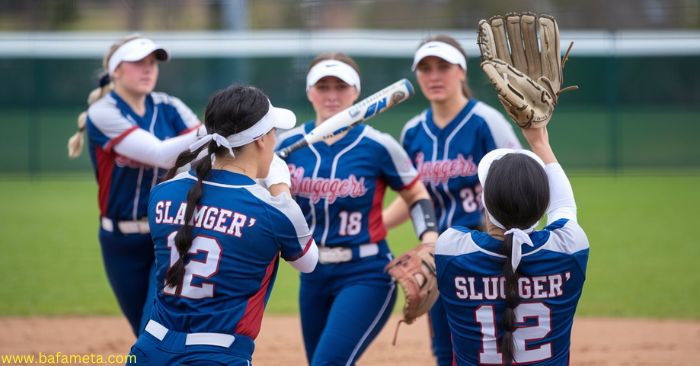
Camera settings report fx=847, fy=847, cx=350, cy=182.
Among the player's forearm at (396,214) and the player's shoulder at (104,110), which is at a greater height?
the player's shoulder at (104,110)

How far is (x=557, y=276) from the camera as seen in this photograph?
2639 millimetres

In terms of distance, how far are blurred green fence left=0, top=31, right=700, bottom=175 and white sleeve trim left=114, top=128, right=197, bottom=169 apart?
39.2 ft

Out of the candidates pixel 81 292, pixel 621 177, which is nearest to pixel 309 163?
pixel 81 292

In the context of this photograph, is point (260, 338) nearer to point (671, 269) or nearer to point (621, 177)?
point (671, 269)

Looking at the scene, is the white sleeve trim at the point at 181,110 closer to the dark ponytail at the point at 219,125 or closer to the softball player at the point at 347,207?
the softball player at the point at 347,207

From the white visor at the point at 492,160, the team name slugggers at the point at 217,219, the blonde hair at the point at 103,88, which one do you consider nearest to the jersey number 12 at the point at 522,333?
the white visor at the point at 492,160

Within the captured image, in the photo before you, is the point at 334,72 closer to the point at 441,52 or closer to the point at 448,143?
the point at 441,52

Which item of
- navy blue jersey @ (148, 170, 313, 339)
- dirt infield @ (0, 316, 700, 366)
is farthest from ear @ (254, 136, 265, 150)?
dirt infield @ (0, 316, 700, 366)

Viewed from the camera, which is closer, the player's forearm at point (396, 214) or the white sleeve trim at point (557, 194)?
the white sleeve trim at point (557, 194)

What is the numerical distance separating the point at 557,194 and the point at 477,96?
13.7 m

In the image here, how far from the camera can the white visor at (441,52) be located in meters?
4.37

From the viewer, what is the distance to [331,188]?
401cm

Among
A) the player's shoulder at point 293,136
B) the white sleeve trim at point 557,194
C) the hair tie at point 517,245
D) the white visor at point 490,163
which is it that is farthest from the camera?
the player's shoulder at point 293,136

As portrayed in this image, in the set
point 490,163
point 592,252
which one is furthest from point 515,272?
point 592,252
